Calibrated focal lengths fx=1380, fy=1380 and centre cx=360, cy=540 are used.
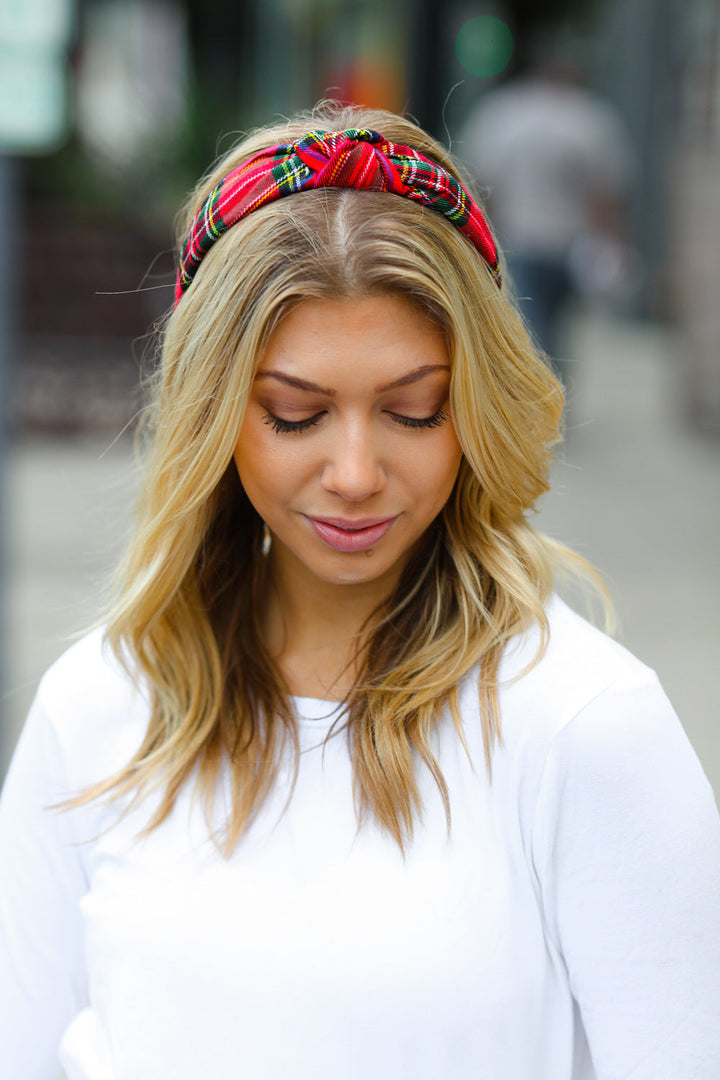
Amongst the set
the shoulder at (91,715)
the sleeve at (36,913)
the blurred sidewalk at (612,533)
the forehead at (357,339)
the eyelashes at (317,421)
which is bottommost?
the blurred sidewalk at (612,533)

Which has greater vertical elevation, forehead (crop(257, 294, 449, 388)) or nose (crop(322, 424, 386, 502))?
forehead (crop(257, 294, 449, 388))

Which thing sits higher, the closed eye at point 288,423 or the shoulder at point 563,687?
the closed eye at point 288,423

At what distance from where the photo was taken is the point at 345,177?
158 cm

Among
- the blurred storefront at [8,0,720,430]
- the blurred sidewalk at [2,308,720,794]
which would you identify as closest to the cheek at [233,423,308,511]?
the blurred sidewalk at [2,308,720,794]

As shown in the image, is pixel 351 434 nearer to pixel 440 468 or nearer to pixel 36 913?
pixel 440 468

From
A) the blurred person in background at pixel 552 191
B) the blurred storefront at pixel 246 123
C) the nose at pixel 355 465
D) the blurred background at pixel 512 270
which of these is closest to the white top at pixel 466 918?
the nose at pixel 355 465

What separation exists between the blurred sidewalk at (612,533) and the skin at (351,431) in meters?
1.90

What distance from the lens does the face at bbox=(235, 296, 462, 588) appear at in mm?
1520

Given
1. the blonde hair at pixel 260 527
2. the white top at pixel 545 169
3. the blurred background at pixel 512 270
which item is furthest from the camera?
the white top at pixel 545 169

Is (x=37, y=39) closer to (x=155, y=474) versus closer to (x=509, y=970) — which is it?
(x=155, y=474)

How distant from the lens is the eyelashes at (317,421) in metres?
1.56

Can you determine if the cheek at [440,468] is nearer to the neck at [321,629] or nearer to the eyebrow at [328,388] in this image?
the eyebrow at [328,388]

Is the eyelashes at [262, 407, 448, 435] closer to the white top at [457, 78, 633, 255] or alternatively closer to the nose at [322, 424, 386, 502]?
the nose at [322, 424, 386, 502]

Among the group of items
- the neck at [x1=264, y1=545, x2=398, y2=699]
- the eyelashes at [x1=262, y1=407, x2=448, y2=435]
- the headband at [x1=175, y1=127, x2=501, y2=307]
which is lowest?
the neck at [x1=264, y1=545, x2=398, y2=699]
